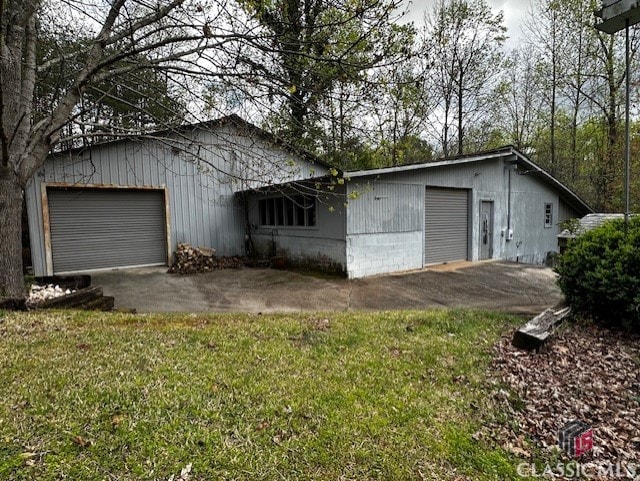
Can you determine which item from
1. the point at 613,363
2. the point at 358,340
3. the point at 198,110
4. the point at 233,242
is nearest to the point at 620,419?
the point at 613,363

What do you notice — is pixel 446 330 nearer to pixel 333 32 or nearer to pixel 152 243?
pixel 333 32

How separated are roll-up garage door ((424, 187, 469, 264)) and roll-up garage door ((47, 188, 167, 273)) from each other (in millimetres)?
8462

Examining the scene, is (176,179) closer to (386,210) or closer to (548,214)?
(386,210)

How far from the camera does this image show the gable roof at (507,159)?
9.05 metres

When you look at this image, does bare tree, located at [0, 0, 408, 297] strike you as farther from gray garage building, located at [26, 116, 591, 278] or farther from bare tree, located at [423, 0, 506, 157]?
bare tree, located at [423, 0, 506, 157]

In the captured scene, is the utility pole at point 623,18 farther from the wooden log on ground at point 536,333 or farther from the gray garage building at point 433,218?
the gray garage building at point 433,218

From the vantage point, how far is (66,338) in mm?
3623

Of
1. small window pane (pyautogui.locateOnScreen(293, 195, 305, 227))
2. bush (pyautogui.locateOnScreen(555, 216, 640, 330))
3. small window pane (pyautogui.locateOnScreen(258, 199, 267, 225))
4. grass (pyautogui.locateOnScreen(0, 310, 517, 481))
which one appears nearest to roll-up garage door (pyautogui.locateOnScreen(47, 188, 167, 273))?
small window pane (pyautogui.locateOnScreen(258, 199, 267, 225))

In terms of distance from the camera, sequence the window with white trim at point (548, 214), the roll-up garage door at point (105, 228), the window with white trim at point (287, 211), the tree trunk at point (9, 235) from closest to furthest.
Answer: the tree trunk at point (9, 235), the roll-up garage door at point (105, 228), the window with white trim at point (287, 211), the window with white trim at point (548, 214)

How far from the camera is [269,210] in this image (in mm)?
12195

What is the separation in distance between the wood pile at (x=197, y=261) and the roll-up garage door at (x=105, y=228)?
85 centimetres

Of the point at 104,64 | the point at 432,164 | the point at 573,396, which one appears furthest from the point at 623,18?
the point at 104,64

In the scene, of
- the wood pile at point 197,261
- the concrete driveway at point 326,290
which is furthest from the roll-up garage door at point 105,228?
the wood pile at point 197,261

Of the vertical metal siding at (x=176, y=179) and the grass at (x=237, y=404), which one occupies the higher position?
the vertical metal siding at (x=176, y=179)
